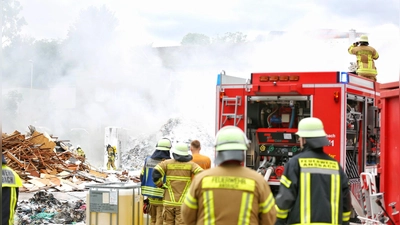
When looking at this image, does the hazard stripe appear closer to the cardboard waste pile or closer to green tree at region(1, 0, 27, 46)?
the cardboard waste pile

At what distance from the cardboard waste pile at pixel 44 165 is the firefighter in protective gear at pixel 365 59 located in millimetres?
9121

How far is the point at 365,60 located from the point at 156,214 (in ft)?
14.9

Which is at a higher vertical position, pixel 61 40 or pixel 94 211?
pixel 61 40

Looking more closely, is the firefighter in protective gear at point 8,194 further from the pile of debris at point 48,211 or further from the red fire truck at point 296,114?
the pile of debris at point 48,211

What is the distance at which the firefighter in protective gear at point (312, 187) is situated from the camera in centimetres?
460

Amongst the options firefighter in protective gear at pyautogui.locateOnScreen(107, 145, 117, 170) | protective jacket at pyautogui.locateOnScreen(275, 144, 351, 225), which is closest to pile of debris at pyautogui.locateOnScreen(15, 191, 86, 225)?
protective jacket at pyautogui.locateOnScreen(275, 144, 351, 225)

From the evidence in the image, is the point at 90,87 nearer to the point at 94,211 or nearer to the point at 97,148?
the point at 97,148

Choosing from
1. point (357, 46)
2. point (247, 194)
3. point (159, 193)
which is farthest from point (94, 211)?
point (357, 46)

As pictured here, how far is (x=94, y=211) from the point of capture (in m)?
8.16

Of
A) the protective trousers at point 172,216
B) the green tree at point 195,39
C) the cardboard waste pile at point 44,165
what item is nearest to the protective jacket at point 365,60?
the protective trousers at point 172,216

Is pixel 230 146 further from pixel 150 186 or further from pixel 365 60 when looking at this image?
pixel 365 60

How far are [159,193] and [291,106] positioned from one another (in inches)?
87.2

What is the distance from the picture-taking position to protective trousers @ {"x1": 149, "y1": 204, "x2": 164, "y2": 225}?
794 cm

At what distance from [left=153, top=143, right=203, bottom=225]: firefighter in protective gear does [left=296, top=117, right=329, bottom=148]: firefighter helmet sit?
2.57 meters
